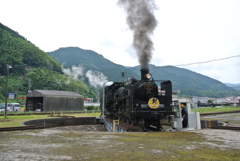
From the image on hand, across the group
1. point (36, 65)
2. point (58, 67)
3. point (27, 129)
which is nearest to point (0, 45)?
point (36, 65)

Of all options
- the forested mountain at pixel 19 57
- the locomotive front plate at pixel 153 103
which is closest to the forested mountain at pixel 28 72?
the forested mountain at pixel 19 57

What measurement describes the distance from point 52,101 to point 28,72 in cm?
5454

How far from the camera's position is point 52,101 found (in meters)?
40.5

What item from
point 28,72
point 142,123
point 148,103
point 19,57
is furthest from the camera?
point 19,57

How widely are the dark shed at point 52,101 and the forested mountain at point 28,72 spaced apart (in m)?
17.4

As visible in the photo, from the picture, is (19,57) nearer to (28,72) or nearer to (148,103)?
(28,72)

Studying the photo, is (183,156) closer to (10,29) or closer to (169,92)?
(169,92)

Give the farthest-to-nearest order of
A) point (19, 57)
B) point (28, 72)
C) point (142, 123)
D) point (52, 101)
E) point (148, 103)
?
point (19, 57) → point (28, 72) → point (52, 101) → point (142, 123) → point (148, 103)

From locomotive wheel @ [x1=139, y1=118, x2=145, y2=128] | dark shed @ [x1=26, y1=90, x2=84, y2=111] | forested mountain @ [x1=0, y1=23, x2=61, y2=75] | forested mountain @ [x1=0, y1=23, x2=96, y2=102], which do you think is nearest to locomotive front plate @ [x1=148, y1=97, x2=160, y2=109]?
locomotive wheel @ [x1=139, y1=118, x2=145, y2=128]

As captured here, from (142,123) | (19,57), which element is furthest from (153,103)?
(19,57)

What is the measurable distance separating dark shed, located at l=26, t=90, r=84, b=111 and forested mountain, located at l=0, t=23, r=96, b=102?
17.4m

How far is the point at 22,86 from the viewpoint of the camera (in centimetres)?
7112

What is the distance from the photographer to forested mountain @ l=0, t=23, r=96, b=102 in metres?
72.1

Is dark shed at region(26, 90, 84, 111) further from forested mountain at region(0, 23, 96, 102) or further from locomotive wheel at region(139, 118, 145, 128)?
locomotive wheel at region(139, 118, 145, 128)
